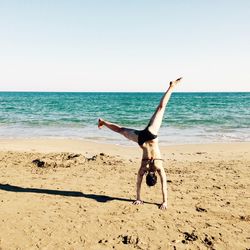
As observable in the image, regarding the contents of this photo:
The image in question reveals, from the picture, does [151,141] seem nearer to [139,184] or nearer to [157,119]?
[157,119]

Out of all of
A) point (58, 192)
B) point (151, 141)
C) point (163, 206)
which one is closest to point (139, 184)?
point (163, 206)

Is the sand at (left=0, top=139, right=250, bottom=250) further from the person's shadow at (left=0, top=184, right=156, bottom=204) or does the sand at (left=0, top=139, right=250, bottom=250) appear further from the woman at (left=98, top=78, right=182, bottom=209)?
the woman at (left=98, top=78, right=182, bottom=209)

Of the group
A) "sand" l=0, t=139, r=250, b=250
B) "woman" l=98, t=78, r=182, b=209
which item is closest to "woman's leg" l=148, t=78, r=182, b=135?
"woman" l=98, t=78, r=182, b=209

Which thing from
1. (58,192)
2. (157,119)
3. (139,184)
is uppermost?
(157,119)

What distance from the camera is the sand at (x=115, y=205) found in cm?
538

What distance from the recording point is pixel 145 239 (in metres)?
5.38

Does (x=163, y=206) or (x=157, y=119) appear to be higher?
(x=157, y=119)

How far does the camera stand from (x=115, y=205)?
6.95 meters

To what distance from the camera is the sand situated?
5.38 meters

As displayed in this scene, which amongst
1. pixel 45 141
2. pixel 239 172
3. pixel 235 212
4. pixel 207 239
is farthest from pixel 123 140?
pixel 207 239

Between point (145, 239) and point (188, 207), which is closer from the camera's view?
point (145, 239)

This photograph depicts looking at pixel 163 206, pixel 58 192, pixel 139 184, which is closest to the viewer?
pixel 163 206

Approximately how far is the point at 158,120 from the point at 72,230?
2.59 metres

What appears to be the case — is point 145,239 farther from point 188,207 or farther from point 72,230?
point 188,207
